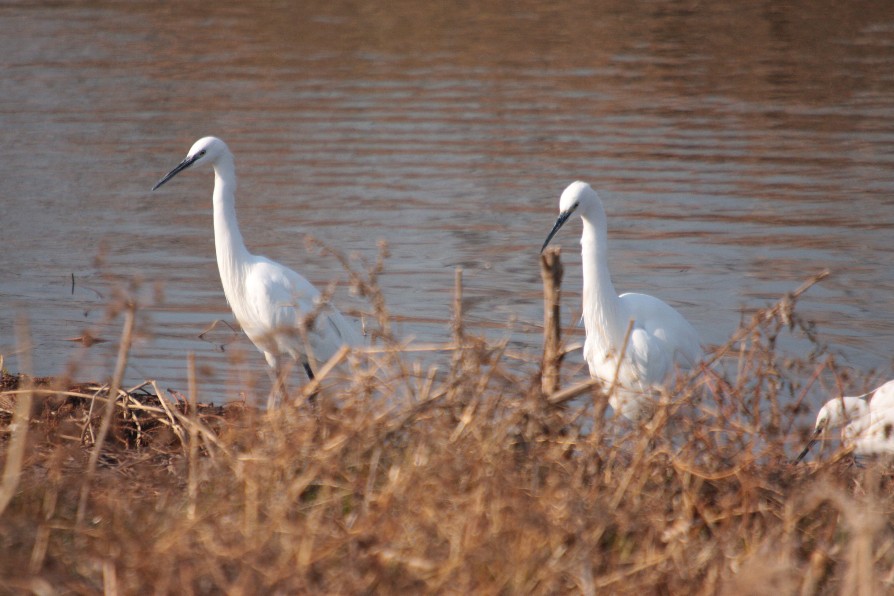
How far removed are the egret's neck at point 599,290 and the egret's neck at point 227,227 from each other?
1.93 m

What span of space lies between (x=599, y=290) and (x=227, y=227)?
208cm

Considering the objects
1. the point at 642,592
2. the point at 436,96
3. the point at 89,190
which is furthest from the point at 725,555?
the point at 436,96

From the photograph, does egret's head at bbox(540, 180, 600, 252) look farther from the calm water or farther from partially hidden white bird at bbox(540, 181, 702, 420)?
the calm water

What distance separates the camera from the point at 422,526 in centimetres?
248

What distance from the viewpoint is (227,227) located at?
6.08 metres

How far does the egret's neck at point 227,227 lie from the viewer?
609 cm

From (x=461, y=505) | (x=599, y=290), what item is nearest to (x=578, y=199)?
(x=599, y=290)

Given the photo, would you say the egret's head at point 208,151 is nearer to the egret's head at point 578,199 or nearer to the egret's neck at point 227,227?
the egret's neck at point 227,227

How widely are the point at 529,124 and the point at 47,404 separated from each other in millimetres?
8281

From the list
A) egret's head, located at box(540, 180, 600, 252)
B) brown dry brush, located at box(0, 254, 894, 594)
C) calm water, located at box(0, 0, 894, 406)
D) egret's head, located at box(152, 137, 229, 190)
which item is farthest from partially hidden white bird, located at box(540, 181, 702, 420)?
egret's head, located at box(152, 137, 229, 190)

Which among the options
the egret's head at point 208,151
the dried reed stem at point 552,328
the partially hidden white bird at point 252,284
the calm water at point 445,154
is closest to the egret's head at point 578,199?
the calm water at point 445,154

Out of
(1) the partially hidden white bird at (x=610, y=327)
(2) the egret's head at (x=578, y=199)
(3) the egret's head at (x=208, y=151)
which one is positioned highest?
(3) the egret's head at (x=208, y=151)

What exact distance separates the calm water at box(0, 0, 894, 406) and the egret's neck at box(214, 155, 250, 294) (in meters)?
0.53

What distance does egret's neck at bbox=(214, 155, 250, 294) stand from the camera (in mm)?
6090
